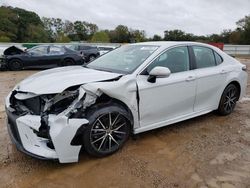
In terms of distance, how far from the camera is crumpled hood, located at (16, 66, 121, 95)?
334 centimetres

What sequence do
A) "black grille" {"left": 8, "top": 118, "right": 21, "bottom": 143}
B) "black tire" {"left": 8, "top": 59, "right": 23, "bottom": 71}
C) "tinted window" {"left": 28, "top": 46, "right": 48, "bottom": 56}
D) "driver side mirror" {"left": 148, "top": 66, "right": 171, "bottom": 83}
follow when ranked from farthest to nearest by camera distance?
1. "tinted window" {"left": 28, "top": 46, "right": 48, "bottom": 56}
2. "black tire" {"left": 8, "top": 59, "right": 23, "bottom": 71}
3. "driver side mirror" {"left": 148, "top": 66, "right": 171, "bottom": 83}
4. "black grille" {"left": 8, "top": 118, "right": 21, "bottom": 143}

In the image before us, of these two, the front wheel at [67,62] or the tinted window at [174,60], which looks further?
the front wheel at [67,62]

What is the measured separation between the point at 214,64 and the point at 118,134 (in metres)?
2.40

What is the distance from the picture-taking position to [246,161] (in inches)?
142

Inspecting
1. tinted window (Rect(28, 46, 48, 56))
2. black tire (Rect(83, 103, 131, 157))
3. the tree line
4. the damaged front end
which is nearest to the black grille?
the damaged front end

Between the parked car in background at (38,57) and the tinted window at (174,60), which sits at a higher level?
the tinted window at (174,60)

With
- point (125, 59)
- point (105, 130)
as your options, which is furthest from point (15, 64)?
point (105, 130)

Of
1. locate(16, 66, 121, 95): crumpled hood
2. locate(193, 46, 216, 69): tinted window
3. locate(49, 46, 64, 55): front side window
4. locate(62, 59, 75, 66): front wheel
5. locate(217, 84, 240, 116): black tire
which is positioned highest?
locate(193, 46, 216, 69): tinted window

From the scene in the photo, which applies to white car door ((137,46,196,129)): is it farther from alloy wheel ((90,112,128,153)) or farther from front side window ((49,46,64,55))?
front side window ((49,46,64,55))

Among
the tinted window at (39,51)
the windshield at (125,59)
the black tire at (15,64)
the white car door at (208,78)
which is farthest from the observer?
the tinted window at (39,51)

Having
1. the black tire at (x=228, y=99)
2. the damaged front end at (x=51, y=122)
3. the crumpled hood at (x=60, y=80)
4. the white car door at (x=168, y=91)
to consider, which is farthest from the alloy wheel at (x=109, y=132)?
the black tire at (x=228, y=99)

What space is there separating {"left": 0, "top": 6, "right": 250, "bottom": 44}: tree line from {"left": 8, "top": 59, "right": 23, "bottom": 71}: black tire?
38978 mm

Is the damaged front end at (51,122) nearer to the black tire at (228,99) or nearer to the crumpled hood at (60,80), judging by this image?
the crumpled hood at (60,80)

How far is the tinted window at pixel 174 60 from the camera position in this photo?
4156 mm
